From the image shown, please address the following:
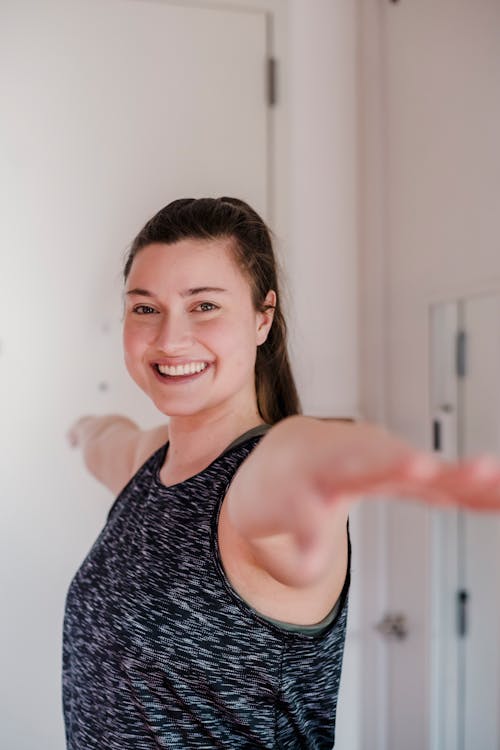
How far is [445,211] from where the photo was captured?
1034 mm

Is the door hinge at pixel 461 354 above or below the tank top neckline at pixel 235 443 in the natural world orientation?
above

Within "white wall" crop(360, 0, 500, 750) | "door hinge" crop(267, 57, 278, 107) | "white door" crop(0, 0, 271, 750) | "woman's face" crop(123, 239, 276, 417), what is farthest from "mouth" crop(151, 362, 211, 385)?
"door hinge" crop(267, 57, 278, 107)

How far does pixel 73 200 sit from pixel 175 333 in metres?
0.56

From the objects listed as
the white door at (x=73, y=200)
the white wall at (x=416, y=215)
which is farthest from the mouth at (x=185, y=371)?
the white wall at (x=416, y=215)

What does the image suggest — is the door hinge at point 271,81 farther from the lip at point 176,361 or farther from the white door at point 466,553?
the lip at point 176,361

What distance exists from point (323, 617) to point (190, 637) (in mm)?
97

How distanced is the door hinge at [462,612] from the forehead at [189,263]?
2.37 ft

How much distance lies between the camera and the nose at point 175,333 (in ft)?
1.61

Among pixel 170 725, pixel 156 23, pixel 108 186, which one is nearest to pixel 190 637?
pixel 170 725

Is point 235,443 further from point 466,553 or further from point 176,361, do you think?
point 466,553

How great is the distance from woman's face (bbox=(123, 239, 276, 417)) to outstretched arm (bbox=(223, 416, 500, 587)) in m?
0.12

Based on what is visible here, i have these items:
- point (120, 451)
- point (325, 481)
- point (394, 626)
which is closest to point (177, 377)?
point (325, 481)

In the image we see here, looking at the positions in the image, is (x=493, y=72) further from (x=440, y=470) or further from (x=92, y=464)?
(x=440, y=470)

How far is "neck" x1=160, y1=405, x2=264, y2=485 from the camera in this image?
58 centimetres
